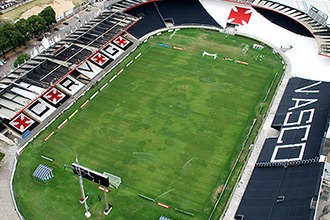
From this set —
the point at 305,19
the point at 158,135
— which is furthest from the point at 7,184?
the point at 305,19

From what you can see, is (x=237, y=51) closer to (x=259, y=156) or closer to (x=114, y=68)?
(x=114, y=68)

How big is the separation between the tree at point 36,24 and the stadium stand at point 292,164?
5793cm

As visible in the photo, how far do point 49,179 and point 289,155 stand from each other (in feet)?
115

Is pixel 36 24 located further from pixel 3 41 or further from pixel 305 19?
pixel 305 19

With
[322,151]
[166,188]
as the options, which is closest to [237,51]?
[322,151]

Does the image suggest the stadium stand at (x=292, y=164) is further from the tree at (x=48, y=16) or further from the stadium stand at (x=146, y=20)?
the tree at (x=48, y=16)

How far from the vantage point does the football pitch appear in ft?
161

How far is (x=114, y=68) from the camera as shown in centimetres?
7712

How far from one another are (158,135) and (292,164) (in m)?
21.6

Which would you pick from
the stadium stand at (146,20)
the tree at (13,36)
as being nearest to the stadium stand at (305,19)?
the stadium stand at (146,20)

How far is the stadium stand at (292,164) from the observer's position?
44000 mm

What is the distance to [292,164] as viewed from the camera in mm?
50188

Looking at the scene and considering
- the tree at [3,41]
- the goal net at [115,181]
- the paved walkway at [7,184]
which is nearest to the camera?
the paved walkway at [7,184]

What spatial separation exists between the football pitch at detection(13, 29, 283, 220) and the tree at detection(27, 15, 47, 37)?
77.6 ft
